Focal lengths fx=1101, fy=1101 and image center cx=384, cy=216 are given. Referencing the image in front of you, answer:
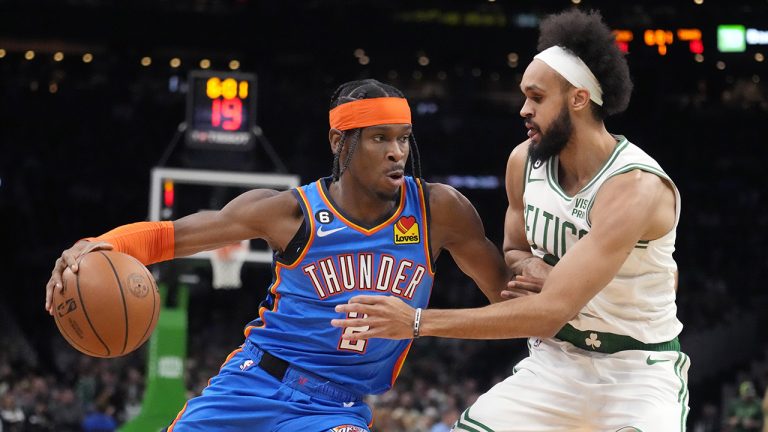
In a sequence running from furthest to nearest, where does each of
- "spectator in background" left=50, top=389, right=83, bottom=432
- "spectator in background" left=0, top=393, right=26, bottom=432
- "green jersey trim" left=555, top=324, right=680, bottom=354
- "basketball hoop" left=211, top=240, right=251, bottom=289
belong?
"spectator in background" left=50, top=389, right=83, bottom=432 → "spectator in background" left=0, top=393, right=26, bottom=432 → "basketball hoop" left=211, top=240, right=251, bottom=289 → "green jersey trim" left=555, top=324, right=680, bottom=354

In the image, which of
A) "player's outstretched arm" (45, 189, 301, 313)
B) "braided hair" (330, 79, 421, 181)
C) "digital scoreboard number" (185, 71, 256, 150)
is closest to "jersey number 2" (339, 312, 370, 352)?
"player's outstretched arm" (45, 189, 301, 313)

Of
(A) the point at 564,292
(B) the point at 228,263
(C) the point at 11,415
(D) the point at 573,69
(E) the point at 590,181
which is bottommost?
(C) the point at 11,415

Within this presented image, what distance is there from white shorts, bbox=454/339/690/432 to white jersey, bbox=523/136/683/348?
0.09 m

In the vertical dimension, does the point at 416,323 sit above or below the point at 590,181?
below

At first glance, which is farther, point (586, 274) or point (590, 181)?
point (590, 181)

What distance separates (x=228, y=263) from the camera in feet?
39.2

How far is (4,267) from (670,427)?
18.4 meters

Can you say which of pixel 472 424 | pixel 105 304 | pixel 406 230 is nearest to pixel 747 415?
pixel 472 424

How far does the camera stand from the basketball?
4078mm

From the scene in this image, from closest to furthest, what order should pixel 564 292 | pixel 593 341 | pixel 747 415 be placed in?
pixel 564 292
pixel 593 341
pixel 747 415

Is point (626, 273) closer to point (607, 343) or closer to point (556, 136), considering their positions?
point (607, 343)

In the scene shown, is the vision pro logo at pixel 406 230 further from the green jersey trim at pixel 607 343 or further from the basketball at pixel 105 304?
the basketball at pixel 105 304

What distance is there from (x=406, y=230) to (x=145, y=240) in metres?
1.04

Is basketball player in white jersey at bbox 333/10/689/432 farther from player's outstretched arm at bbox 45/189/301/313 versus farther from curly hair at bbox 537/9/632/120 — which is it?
player's outstretched arm at bbox 45/189/301/313
